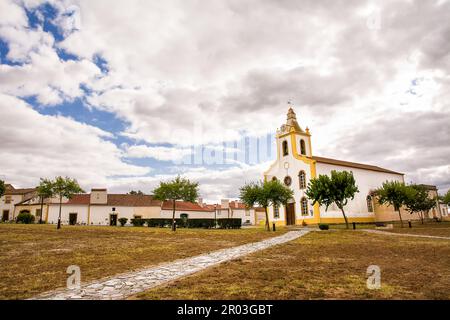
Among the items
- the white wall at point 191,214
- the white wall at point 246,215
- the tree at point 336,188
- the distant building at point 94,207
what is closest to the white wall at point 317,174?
the tree at point 336,188

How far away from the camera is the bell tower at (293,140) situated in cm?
4091

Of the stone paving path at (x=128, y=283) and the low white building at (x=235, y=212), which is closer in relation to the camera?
the stone paving path at (x=128, y=283)

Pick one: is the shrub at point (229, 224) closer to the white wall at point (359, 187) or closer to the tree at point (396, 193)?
the white wall at point (359, 187)

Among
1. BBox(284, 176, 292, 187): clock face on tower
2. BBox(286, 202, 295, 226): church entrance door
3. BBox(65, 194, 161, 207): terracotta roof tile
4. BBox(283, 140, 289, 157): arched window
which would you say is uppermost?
BBox(283, 140, 289, 157): arched window

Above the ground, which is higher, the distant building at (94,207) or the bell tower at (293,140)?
the bell tower at (293,140)

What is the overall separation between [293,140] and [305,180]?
19.7ft

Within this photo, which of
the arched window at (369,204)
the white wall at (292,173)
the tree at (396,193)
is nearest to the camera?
the tree at (396,193)

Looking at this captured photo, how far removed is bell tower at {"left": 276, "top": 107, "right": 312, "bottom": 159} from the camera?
40.9 meters

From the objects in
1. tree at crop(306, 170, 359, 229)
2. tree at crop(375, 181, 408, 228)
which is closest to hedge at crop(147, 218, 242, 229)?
tree at crop(306, 170, 359, 229)

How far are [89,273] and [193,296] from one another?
3.93 meters

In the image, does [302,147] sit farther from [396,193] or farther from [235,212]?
[235,212]

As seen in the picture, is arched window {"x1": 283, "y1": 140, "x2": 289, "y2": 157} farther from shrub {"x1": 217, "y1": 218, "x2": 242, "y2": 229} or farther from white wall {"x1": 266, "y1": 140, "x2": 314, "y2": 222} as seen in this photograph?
shrub {"x1": 217, "y1": 218, "x2": 242, "y2": 229}
